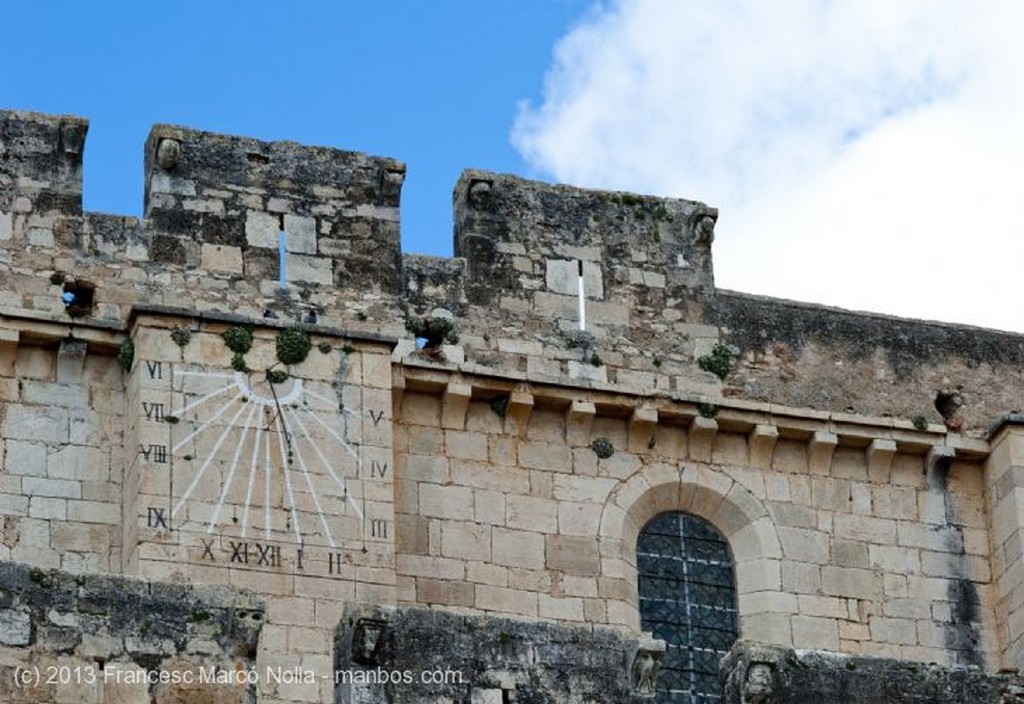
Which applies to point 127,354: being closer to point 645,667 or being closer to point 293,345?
point 293,345

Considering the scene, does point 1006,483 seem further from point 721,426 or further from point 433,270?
point 433,270

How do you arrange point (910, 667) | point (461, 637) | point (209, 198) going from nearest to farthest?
1. point (461, 637)
2. point (910, 667)
3. point (209, 198)

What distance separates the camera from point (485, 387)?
26.7 meters

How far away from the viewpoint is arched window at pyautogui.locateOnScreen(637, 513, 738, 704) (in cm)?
2641

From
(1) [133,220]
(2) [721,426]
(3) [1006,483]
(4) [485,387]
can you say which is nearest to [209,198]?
(1) [133,220]

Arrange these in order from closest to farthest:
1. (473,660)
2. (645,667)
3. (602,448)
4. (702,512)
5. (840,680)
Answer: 1. (473,660)
2. (645,667)
3. (840,680)
4. (602,448)
5. (702,512)

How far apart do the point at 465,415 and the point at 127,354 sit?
305 cm

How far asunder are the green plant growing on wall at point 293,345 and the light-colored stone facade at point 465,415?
86 mm

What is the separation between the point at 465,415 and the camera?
26656 mm

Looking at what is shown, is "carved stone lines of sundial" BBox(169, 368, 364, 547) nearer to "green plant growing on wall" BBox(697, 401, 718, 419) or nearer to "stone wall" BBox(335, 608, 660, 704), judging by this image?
"green plant growing on wall" BBox(697, 401, 718, 419)

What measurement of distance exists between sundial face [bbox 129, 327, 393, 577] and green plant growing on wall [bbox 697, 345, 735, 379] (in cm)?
322

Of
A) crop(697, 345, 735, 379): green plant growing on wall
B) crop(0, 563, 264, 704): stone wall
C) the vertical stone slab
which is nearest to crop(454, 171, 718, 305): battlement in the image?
crop(697, 345, 735, 379): green plant growing on wall

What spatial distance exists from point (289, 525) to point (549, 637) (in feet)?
24.6

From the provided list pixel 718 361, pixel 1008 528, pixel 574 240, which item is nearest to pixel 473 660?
pixel 718 361
